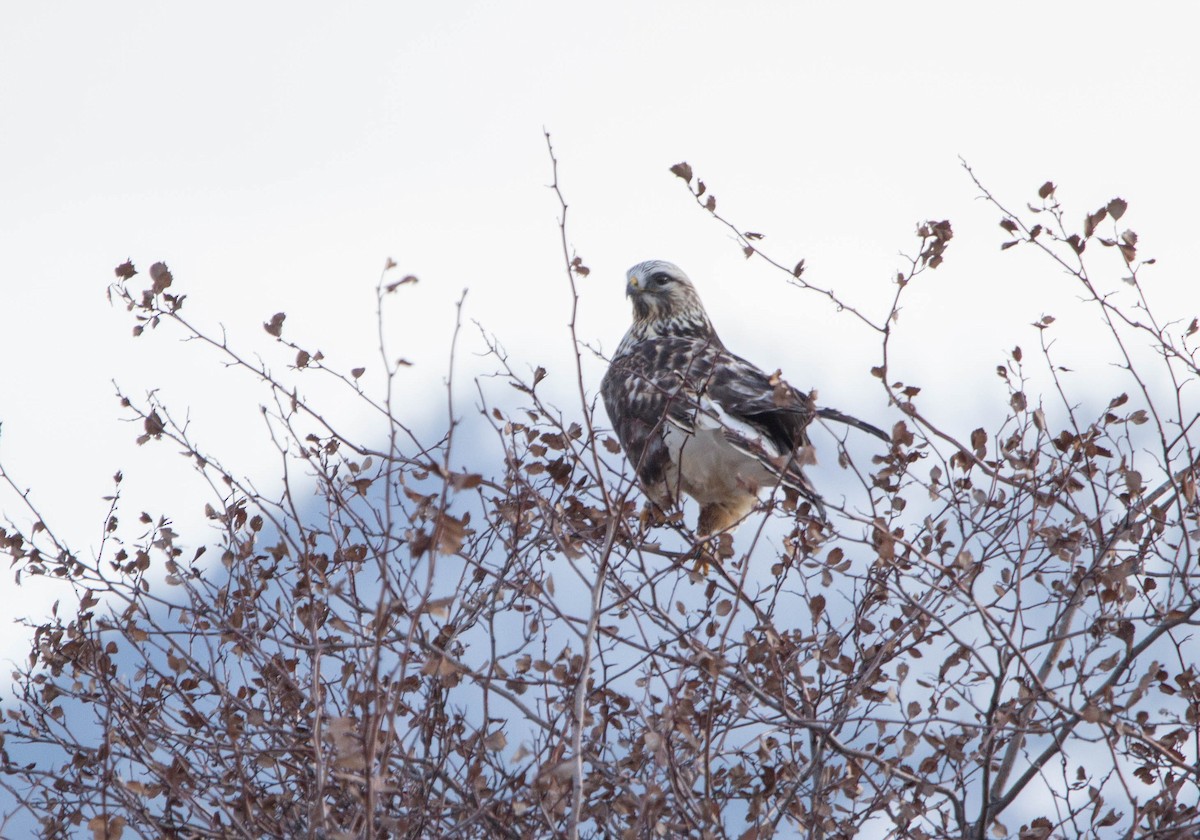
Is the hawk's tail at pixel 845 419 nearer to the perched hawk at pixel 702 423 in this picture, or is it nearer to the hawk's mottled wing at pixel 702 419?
the perched hawk at pixel 702 423

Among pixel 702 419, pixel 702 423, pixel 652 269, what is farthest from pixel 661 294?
pixel 702 423

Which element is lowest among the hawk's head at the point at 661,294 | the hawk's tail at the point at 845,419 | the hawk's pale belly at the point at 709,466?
the hawk's tail at the point at 845,419

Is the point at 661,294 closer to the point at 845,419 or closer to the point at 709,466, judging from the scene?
the point at 709,466

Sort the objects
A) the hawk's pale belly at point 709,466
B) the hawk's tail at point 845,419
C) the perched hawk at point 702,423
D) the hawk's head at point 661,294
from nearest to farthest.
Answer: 1. the hawk's tail at point 845,419
2. the perched hawk at point 702,423
3. the hawk's pale belly at point 709,466
4. the hawk's head at point 661,294

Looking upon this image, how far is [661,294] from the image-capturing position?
24.7 ft

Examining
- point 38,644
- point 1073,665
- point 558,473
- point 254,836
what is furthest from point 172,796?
point 1073,665

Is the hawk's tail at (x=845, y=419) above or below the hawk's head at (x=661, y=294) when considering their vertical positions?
below

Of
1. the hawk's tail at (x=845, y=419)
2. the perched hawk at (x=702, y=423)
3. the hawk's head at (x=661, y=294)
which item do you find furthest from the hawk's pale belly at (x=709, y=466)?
the hawk's head at (x=661, y=294)

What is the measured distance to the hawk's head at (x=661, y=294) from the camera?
24.7ft

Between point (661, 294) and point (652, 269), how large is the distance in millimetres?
161

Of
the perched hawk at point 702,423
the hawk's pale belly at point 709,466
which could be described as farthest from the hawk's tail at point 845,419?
the hawk's pale belly at point 709,466

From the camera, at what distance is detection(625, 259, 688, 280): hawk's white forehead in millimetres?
7543

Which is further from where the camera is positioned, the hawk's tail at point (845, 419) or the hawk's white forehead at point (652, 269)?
the hawk's white forehead at point (652, 269)

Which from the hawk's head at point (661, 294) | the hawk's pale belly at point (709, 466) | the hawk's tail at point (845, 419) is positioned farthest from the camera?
the hawk's head at point (661, 294)
